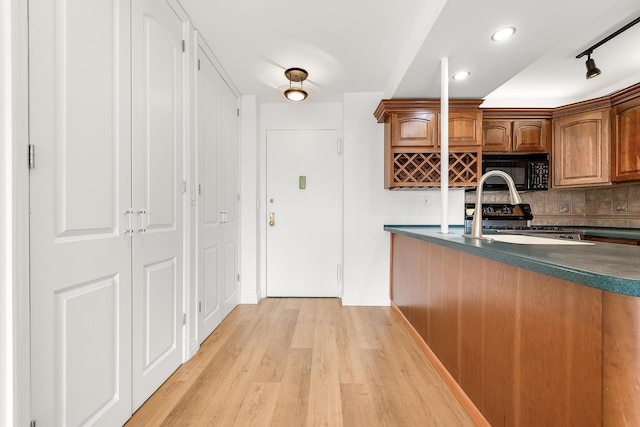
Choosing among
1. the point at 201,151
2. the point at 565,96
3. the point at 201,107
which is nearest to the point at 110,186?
the point at 201,151

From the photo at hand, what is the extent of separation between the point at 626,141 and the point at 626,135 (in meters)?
0.06

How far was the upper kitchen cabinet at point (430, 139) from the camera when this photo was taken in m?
2.77

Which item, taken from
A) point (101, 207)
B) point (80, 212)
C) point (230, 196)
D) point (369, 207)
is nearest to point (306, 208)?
point (369, 207)

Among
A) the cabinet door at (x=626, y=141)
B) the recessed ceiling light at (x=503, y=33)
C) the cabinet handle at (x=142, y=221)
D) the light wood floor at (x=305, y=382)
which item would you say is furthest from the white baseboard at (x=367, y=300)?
the cabinet door at (x=626, y=141)

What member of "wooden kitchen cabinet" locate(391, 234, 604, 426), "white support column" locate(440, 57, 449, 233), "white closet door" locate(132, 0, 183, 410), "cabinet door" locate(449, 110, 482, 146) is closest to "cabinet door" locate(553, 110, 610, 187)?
"cabinet door" locate(449, 110, 482, 146)

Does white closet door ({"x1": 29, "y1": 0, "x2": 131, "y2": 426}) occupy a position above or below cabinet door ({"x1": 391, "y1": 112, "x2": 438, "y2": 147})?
below

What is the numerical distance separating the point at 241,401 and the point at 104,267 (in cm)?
100

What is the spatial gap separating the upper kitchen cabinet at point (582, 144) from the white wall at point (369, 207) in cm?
126

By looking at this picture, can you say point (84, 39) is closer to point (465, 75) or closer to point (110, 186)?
point (110, 186)

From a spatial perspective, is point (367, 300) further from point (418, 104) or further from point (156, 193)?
point (156, 193)

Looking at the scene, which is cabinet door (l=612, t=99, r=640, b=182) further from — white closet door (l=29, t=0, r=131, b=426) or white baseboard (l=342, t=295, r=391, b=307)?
white closet door (l=29, t=0, r=131, b=426)

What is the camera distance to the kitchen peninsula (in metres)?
0.67

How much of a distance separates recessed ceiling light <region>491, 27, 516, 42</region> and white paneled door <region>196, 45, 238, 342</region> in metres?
2.08

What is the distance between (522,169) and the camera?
3.28 meters
